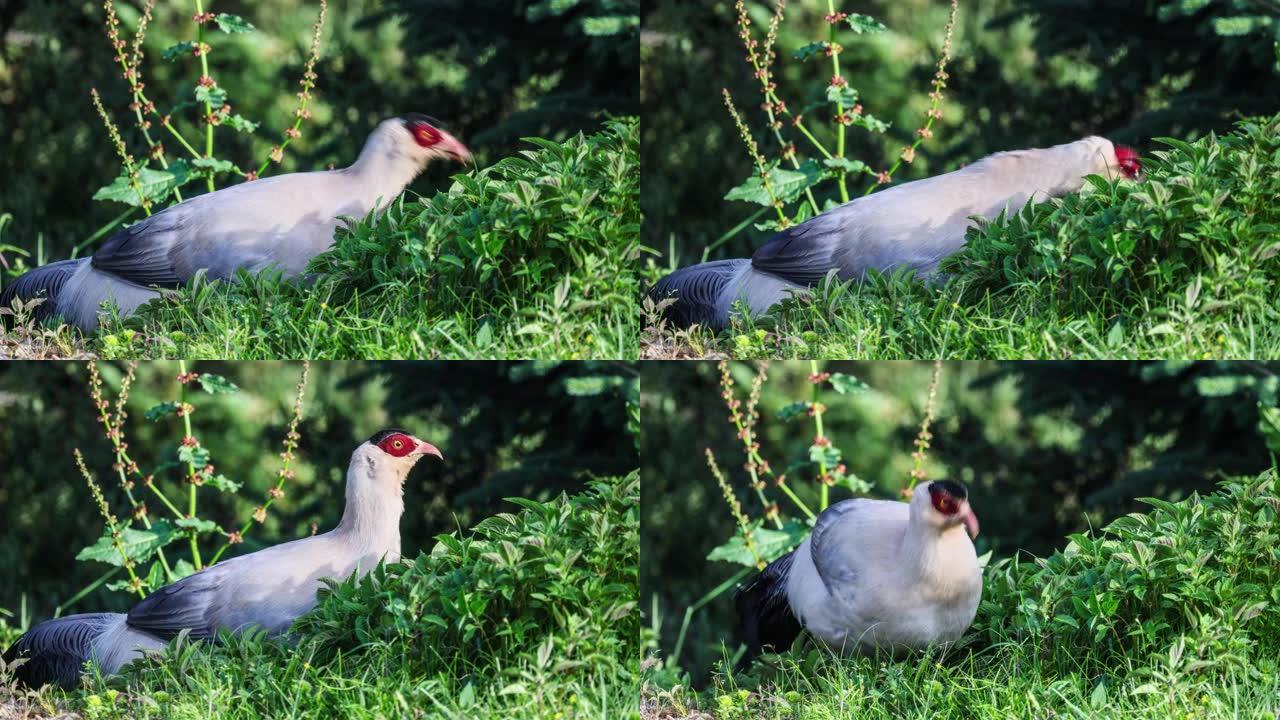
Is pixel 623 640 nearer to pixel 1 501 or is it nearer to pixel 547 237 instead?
pixel 547 237

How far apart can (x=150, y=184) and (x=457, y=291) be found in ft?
5.39

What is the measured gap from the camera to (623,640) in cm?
711

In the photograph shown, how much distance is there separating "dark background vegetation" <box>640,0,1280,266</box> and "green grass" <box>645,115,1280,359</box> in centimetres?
55

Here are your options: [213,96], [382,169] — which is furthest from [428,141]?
[213,96]

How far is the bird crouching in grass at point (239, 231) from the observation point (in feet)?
23.4

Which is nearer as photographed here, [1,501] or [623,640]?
[623,640]

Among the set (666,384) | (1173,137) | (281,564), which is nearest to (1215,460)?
(1173,137)

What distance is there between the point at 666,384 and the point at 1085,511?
6.78 ft

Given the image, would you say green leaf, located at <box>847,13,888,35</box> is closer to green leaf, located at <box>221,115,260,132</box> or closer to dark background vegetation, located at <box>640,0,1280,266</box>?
dark background vegetation, located at <box>640,0,1280,266</box>

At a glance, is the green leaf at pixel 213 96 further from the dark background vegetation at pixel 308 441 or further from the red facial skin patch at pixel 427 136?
the dark background vegetation at pixel 308 441

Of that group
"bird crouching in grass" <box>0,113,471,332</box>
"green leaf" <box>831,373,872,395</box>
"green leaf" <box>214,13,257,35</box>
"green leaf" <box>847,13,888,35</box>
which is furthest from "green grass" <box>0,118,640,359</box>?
"green leaf" <box>847,13,888,35</box>

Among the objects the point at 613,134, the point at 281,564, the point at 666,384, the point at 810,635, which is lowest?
the point at 810,635

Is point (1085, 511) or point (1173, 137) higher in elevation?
point (1173, 137)

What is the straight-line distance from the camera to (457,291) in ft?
23.1
